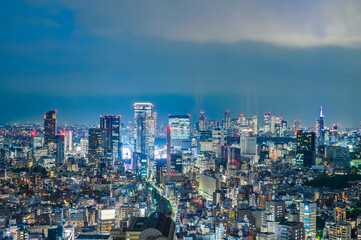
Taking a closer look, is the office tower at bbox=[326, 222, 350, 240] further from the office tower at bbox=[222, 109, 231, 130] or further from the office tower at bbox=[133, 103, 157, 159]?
the office tower at bbox=[222, 109, 231, 130]

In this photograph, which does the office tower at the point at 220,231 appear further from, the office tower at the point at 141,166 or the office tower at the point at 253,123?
the office tower at the point at 253,123

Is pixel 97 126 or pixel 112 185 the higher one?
pixel 97 126

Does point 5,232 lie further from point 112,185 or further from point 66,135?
point 66,135

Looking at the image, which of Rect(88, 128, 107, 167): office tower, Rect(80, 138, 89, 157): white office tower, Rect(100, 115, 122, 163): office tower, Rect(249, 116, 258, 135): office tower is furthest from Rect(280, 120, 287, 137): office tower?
Rect(80, 138, 89, 157): white office tower

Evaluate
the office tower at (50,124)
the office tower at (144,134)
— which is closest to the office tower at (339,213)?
the office tower at (144,134)

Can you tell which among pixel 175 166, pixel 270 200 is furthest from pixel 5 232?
pixel 175 166
